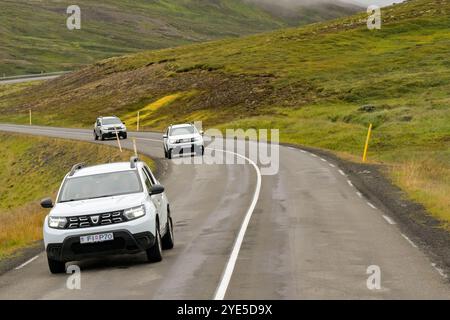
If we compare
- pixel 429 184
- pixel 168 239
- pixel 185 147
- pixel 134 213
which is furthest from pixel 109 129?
pixel 134 213

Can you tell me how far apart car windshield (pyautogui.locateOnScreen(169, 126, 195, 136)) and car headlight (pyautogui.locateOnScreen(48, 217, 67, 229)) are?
27859 millimetres

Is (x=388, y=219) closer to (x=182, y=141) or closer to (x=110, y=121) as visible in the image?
(x=182, y=141)

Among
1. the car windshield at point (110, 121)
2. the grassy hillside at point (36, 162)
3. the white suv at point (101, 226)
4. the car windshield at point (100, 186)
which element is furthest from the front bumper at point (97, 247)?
the car windshield at point (110, 121)

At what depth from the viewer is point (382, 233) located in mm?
16828

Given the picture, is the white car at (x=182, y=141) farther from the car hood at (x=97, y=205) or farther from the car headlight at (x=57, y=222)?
the car headlight at (x=57, y=222)

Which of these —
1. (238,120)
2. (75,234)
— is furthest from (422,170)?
(238,120)

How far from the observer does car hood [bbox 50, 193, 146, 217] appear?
43.6 feet

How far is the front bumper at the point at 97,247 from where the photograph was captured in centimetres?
1315

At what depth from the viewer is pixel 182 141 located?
134 ft

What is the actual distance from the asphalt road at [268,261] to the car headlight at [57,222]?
0.84 metres

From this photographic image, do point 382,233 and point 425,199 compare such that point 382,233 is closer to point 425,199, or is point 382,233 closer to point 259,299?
point 425,199

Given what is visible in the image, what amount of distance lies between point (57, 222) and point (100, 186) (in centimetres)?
145

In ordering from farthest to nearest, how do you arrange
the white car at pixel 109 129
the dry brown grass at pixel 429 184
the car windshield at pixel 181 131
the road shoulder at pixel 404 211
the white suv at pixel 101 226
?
the white car at pixel 109 129, the car windshield at pixel 181 131, the dry brown grass at pixel 429 184, the road shoulder at pixel 404 211, the white suv at pixel 101 226

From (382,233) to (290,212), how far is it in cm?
412
